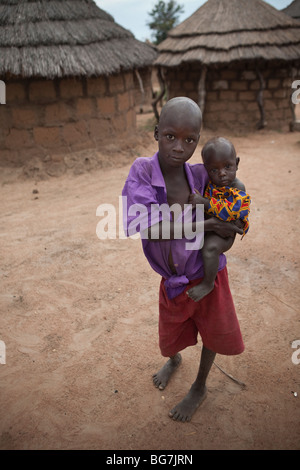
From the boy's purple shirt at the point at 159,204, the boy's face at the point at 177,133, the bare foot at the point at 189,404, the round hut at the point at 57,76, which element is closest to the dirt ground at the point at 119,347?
the bare foot at the point at 189,404

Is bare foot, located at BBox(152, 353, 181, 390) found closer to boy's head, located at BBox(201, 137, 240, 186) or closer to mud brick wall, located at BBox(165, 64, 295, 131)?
boy's head, located at BBox(201, 137, 240, 186)

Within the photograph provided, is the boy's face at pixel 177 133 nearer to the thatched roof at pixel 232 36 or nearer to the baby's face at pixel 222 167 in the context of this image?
the baby's face at pixel 222 167

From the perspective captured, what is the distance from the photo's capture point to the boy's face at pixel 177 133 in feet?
4.59

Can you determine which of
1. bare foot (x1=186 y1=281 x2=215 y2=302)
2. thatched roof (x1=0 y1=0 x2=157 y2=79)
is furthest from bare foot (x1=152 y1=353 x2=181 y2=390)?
thatched roof (x1=0 y1=0 x2=157 y2=79)

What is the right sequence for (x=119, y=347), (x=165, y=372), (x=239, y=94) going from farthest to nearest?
(x=239, y=94) → (x=119, y=347) → (x=165, y=372)

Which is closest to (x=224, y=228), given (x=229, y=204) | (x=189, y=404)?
(x=229, y=204)

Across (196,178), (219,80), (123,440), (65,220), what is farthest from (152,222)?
(219,80)

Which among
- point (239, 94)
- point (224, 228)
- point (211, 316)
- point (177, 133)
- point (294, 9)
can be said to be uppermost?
point (294, 9)

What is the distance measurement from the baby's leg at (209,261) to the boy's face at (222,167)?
0.79 feet

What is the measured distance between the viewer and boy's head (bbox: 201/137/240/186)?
1.50 m

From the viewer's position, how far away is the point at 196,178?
5.39 ft

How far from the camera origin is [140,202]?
4.76 feet

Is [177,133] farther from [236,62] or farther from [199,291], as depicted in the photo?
[236,62]

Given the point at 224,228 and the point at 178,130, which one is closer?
the point at 178,130
